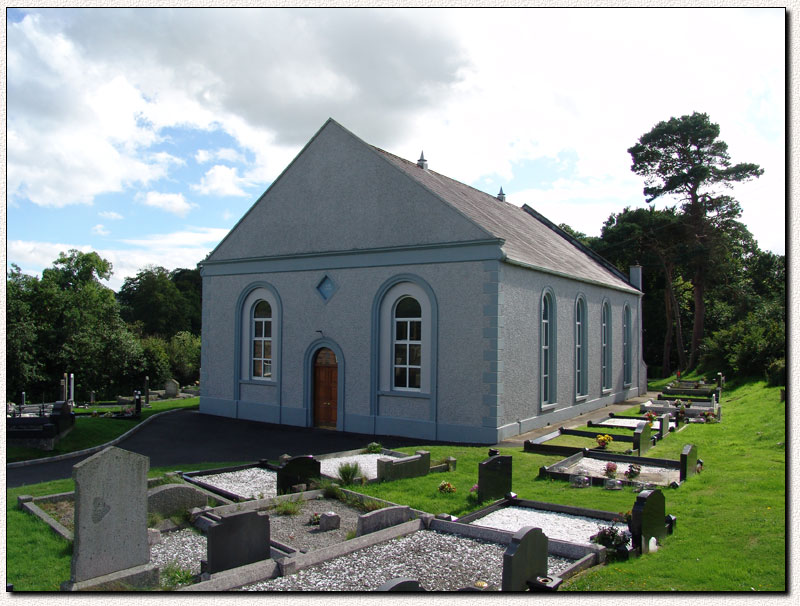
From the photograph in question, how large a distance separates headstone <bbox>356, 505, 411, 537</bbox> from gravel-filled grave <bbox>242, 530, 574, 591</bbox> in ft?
1.16

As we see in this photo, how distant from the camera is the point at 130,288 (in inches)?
2685

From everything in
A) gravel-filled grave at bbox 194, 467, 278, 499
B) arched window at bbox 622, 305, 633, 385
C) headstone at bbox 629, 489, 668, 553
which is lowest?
gravel-filled grave at bbox 194, 467, 278, 499

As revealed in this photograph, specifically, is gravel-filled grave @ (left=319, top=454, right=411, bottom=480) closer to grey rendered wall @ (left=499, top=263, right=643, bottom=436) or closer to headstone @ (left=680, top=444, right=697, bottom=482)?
grey rendered wall @ (left=499, top=263, right=643, bottom=436)

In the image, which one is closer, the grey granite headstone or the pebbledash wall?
the grey granite headstone

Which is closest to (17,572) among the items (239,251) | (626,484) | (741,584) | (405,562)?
(405,562)

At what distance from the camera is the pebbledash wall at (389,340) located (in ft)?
57.4

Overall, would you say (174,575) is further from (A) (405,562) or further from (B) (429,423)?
(B) (429,423)

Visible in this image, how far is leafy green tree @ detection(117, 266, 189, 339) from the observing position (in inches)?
2432

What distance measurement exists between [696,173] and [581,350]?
65.2 ft

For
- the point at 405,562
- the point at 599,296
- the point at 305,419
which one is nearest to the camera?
the point at 405,562

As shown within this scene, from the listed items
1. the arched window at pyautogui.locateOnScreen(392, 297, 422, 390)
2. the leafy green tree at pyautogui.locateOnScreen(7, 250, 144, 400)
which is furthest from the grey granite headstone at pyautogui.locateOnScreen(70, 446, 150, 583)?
the leafy green tree at pyautogui.locateOnScreen(7, 250, 144, 400)

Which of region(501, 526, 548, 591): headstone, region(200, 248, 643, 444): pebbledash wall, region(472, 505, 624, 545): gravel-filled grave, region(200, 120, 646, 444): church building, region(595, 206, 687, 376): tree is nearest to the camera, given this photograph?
region(501, 526, 548, 591): headstone

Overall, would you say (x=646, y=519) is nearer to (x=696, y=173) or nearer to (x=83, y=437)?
(x=83, y=437)

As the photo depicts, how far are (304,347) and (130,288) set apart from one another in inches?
2130
